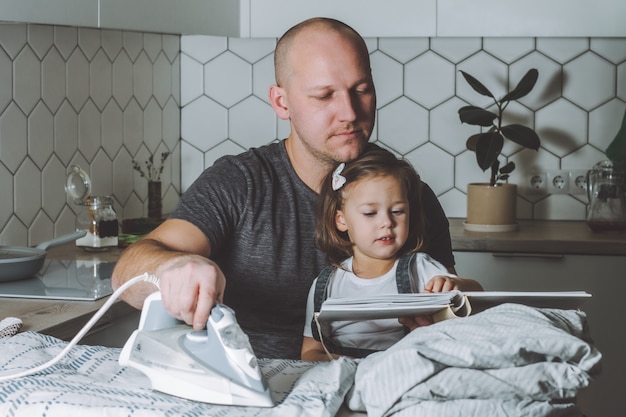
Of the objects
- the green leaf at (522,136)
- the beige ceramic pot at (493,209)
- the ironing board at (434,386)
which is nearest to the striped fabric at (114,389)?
the ironing board at (434,386)

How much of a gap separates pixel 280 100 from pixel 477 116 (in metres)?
1.06

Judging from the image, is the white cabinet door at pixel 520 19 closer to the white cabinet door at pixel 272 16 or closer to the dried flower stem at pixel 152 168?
the white cabinet door at pixel 272 16

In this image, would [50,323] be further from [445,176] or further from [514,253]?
[445,176]

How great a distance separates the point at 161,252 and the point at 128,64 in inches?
57.8

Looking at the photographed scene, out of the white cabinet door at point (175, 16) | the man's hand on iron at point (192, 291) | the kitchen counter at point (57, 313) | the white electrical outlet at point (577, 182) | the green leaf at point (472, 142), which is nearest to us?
the man's hand on iron at point (192, 291)

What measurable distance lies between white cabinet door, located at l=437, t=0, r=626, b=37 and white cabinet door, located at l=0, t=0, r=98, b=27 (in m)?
1.15

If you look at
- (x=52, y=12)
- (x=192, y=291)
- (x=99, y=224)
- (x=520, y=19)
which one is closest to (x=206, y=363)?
(x=192, y=291)

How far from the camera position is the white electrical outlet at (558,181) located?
297 cm

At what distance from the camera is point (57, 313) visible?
1.73m

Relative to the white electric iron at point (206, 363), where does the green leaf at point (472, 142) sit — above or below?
above

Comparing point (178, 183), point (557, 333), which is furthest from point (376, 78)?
point (557, 333)

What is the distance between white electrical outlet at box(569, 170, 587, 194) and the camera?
2.97m

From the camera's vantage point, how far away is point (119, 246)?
2492mm

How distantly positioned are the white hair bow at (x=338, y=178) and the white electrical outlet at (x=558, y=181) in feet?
4.59
